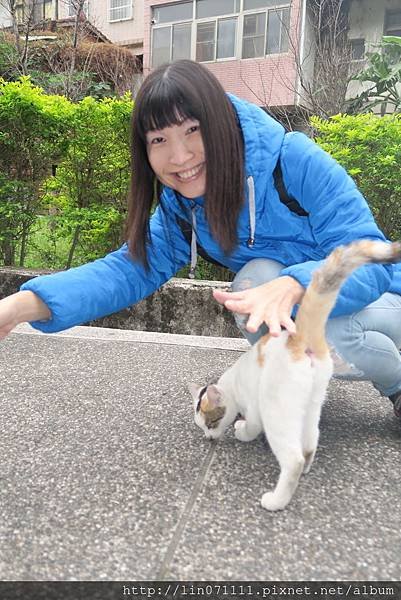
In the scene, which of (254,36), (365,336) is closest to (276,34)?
(254,36)

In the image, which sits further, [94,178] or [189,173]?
[94,178]

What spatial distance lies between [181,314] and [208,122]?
6.74ft

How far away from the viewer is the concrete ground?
1.14 metres

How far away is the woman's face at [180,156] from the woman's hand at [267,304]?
0.48 m

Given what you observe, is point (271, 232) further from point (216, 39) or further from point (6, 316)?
point (216, 39)

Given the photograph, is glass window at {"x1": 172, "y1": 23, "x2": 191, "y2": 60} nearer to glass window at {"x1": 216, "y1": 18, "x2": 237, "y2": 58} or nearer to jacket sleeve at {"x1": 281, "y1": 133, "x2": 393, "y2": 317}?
glass window at {"x1": 216, "y1": 18, "x2": 237, "y2": 58}

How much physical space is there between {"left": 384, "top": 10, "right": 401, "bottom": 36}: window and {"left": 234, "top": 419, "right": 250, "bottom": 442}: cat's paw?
11058 millimetres

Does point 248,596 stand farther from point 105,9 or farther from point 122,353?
point 105,9

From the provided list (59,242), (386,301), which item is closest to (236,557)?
(386,301)

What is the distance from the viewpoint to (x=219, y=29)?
37.7 ft

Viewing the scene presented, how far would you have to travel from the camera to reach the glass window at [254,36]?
35.7ft

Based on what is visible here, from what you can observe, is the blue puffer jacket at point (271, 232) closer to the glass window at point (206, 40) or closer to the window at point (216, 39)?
the window at point (216, 39)

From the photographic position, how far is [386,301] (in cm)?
175

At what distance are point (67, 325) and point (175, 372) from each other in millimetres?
944
